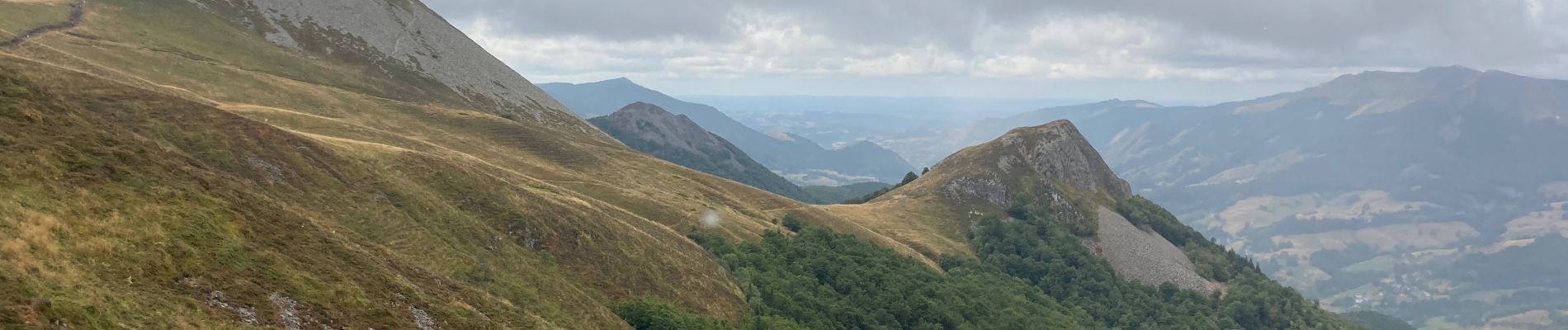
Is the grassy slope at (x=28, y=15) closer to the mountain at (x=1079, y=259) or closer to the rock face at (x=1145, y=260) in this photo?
the mountain at (x=1079, y=259)

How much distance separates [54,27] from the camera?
115688 mm

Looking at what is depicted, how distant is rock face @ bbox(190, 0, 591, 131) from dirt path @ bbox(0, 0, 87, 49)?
2493 centimetres

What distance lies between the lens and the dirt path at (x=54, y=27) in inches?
3869

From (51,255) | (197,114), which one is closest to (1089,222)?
(197,114)

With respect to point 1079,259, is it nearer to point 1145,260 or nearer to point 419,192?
point 1145,260

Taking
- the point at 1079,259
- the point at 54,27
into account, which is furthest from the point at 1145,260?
the point at 54,27

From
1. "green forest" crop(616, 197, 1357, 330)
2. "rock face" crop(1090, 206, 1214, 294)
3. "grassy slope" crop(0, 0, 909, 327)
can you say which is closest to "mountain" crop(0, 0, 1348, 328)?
"grassy slope" crop(0, 0, 909, 327)

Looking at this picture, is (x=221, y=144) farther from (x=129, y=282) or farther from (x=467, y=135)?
(x=467, y=135)

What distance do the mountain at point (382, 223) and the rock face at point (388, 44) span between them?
881 mm

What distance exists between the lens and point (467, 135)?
4540 inches

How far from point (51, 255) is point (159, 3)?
146811 mm

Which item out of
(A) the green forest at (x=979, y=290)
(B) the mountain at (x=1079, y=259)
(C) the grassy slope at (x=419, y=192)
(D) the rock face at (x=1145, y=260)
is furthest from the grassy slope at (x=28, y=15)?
(D) the rock face at (x=1145, y=260)

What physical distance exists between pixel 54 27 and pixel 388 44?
6396cm

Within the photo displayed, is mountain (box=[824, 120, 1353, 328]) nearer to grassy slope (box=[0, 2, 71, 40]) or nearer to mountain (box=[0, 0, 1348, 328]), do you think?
mountain (box=[0, 0, 1348, 328])
